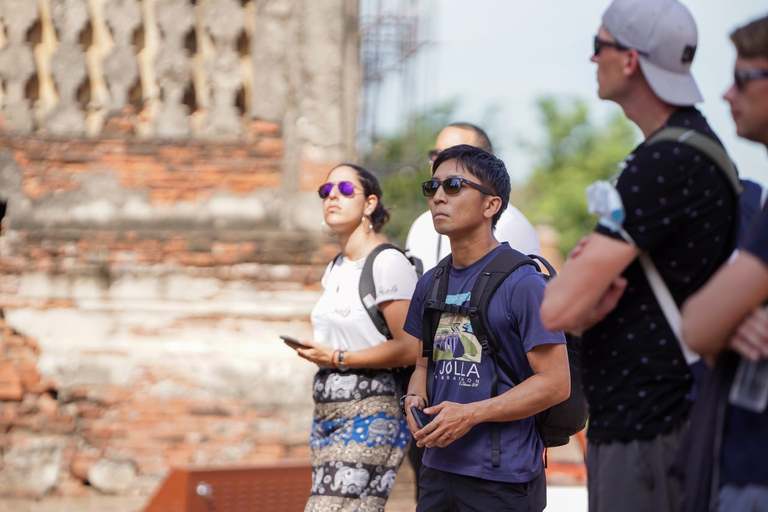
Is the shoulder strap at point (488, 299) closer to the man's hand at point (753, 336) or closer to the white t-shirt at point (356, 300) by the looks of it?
the white t-shirt at point (356, 300)

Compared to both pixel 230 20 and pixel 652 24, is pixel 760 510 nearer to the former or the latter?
pixel 652 24

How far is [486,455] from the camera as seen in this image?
3.42 m

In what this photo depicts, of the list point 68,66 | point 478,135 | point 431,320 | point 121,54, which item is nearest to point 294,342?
point 431,320

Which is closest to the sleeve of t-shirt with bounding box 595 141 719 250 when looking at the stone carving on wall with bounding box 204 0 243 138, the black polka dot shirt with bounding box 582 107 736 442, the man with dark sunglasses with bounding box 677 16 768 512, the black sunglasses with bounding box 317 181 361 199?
the black polka dot shirt with bounding box 582 107 736 442

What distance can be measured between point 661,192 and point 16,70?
641cm

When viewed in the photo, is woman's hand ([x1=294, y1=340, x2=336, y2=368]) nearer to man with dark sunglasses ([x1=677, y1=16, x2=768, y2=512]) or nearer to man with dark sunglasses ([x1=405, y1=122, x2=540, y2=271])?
man with dark sunglasses ([x1=405, y1=122, x2=540, y2=271])

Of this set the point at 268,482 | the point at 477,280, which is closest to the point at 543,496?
the point at 477,280

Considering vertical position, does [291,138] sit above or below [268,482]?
above

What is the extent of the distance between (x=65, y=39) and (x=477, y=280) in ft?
17.4

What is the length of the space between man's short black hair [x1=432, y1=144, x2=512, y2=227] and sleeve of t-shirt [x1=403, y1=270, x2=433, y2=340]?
1.18 ft

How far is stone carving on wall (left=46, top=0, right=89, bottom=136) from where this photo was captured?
769cm

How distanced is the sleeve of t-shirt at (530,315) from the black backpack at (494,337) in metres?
0.08

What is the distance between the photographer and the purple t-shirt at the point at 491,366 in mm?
3402

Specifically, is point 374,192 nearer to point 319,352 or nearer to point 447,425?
point 319,352
